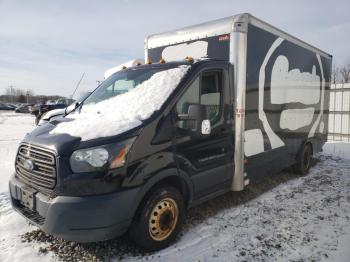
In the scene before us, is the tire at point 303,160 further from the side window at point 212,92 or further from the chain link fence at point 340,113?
the chain link fence at point 340,113

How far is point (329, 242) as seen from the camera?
396 cm

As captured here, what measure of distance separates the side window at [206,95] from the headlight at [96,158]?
38.4 inches

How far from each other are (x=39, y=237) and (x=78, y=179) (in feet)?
4.91

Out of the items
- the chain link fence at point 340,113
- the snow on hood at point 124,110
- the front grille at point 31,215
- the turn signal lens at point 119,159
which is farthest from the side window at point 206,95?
the chain link fence at point 340,113

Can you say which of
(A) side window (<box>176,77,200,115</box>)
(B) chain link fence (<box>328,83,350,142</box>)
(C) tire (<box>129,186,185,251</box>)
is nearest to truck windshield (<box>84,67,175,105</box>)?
(A) side window (<box>176,77,200,115</box>)

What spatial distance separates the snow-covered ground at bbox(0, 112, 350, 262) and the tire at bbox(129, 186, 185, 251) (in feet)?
0.50

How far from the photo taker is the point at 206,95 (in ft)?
13.9

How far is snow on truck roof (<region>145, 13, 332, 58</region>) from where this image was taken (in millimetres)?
4574

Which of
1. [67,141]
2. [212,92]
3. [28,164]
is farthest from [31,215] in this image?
[212,92]

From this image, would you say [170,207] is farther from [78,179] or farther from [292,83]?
[292,83]

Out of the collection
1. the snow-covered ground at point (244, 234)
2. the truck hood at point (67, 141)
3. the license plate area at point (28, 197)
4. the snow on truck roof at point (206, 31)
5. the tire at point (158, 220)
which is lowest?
the snow-covered ground at point (244, 234)

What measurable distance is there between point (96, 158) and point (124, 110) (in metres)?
0.88

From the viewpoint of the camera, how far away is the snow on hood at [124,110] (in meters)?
3.36

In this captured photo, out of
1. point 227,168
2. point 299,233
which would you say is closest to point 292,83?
point 227,168
